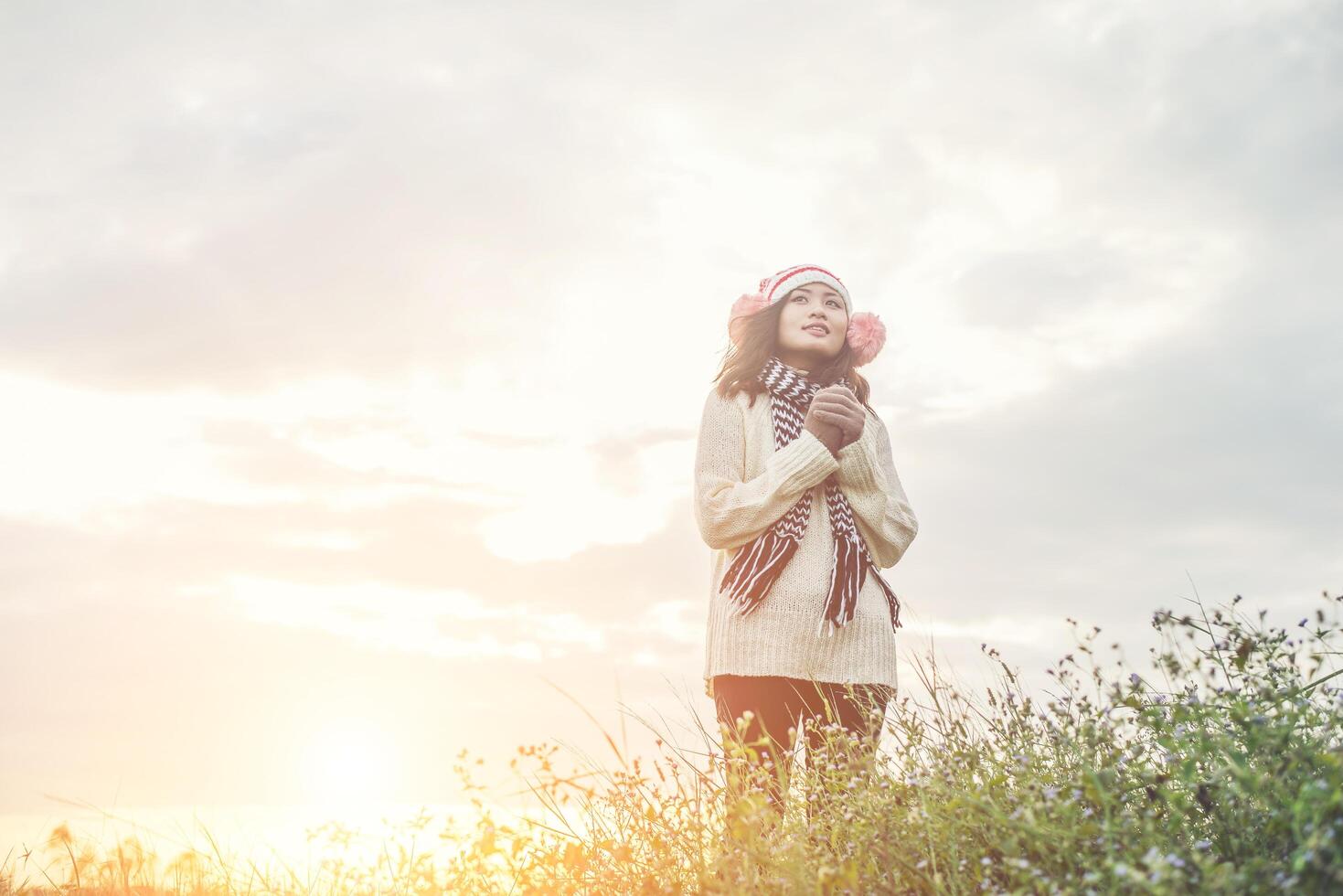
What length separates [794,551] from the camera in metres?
4.33

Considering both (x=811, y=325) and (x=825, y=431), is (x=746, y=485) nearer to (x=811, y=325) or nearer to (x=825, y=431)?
(x=825, y=431)

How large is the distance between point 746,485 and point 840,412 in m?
0.47

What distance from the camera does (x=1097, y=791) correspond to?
237 centimetres

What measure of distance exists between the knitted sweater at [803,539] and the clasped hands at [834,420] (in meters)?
0.05

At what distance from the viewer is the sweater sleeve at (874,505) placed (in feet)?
14.8

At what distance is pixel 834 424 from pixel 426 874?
2.30m

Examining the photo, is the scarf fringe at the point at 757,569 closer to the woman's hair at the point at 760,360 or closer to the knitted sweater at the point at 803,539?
the knitted sweater at the point at 803,539

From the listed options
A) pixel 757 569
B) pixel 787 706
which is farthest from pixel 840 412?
pixel 787 706

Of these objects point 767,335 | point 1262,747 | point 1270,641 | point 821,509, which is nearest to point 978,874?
point 1262,747

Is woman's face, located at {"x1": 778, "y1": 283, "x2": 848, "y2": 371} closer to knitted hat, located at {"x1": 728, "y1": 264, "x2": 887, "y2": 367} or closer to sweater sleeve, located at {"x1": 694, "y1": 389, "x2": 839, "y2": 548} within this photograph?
knitted hat, located at {"x1": 728, "y1": 264, "x2": 887, "y2": 367}

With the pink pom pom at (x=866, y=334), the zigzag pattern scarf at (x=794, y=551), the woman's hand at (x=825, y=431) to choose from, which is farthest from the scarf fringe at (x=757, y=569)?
the pink pom pom at (x=866, y=334)

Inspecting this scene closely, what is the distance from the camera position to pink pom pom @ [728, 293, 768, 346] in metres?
5.02

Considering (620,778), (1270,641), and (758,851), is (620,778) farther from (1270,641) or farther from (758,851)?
(1270,641)

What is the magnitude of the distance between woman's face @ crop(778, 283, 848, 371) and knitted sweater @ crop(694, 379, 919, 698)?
34 cm
